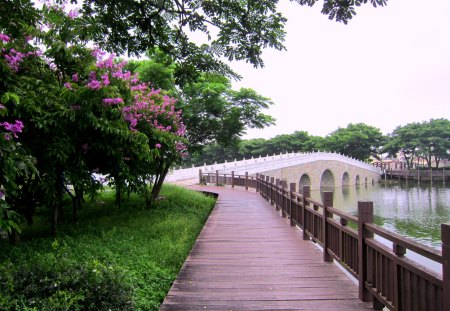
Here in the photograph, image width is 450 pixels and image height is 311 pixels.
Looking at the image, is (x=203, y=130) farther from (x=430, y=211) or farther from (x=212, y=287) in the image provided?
(x=430, y=211)

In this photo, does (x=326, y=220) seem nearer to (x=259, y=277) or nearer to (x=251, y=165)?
(x=259, y=277)

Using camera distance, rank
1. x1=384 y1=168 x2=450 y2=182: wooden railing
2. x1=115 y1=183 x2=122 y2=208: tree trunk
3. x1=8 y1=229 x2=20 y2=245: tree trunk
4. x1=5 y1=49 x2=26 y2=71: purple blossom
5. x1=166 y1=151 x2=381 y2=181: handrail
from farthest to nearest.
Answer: x1=384 y1=168 x2=450 y2=182: wooden railing
x1=166 y1=151 x2=381 y2=181: handrail
x1=115 y1=183 x2=122 y2=208: tree trunk
x1=8 y1=229 x2=20 y2=245: tree trunk
x1=5 y1=49 x2=26 y2=71: purple blossom

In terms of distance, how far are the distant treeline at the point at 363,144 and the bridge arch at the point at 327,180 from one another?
42.0ft

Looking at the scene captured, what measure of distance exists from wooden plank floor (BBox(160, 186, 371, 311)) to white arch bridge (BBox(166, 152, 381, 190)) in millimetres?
14234

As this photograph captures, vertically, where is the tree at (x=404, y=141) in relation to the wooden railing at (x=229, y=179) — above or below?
above

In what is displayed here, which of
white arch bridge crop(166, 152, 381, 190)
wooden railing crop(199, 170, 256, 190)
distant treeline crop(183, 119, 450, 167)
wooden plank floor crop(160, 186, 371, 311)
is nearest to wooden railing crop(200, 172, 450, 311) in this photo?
wooden plank floor crop(160, 186, 371, 311)

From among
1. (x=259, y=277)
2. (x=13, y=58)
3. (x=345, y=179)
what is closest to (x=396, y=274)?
(x=259, y=277)

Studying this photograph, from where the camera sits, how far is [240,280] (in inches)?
173

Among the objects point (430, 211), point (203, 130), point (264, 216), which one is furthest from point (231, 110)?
point (430, 211)

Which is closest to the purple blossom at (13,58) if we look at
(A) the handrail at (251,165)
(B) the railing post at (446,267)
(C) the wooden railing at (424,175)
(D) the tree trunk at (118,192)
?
(D) the tree trunk at (118,192)

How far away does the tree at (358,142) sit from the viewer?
6000 centimetres

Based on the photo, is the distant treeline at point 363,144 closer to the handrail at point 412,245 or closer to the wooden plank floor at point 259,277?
the wooden plank floor at point 259,277

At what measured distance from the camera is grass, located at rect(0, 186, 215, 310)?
295cm

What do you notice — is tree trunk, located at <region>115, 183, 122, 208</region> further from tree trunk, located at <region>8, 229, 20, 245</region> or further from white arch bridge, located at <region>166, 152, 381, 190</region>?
white arch bridge, located at <region>166, 152, 381, 190</region>
